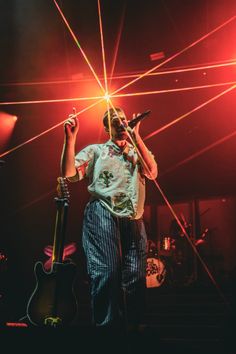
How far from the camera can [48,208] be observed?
7105mm

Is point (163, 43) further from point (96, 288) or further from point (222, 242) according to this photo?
point (96, 288)

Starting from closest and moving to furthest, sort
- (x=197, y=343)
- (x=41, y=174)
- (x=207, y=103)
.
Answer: (x=197, y=343) → (x=207, y=103) → (x=41, y=174)

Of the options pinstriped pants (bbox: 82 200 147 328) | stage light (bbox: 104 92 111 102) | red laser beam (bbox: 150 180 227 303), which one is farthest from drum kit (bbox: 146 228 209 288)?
pinstriped pants (bbox: 82 200 147 328)

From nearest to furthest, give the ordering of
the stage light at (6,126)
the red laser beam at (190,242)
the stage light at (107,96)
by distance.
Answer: the stage light at (107,96)
the red laser beam at (190,242)
the stage light at (6,126)

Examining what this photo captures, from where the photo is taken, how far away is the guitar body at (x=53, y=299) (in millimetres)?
2967

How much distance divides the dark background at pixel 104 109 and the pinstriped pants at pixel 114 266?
2.92m

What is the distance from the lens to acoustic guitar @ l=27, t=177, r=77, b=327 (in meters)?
2.98

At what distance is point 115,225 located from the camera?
254 cm

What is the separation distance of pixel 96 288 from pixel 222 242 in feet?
15.2

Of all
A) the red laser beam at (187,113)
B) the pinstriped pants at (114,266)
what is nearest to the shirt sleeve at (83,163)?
the pinstriped pants at (114,266)

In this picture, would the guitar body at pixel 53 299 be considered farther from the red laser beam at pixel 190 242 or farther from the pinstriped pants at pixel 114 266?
the red laser beam at pixel 190 242

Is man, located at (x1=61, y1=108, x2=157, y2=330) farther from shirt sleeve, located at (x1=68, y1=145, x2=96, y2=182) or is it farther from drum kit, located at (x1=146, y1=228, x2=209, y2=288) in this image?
drum kit, located at (x1=146, y1=228, x2=209, y2=288)

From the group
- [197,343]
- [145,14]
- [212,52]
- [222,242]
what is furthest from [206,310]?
[145,14]

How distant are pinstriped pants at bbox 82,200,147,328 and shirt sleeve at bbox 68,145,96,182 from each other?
0.79 ft
